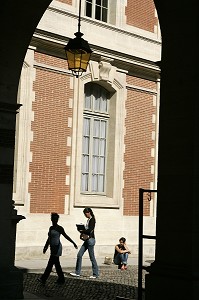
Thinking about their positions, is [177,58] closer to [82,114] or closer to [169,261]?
[169,261]

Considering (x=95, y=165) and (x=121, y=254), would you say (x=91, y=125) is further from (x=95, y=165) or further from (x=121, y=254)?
(x=121, y=254)

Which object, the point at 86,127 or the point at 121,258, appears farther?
the point at 86,127

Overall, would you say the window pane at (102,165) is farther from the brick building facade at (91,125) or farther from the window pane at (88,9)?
the window pane at (88,9)

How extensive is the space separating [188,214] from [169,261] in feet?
1.53

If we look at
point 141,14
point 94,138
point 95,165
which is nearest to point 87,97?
point 94,138

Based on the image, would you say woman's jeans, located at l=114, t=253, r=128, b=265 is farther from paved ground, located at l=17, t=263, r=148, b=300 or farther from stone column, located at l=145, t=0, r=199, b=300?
stone column, located at l=145, t=0, r=199, b=300

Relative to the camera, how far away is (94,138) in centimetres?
2012

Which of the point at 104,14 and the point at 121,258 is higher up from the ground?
the point at 104,14

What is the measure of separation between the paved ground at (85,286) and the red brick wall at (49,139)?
10.2 ft

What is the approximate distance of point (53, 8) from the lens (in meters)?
18.4

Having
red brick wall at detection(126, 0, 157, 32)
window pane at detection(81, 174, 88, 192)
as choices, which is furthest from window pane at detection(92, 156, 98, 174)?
red brick wall at detection(126, 0, 157, 32)

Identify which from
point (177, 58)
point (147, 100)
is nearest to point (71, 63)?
point (177, 58)

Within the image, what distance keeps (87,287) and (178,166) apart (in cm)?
686

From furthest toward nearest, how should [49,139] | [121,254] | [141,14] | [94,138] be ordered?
[141,14]
[94,138]
[49,139]
[121,254]
